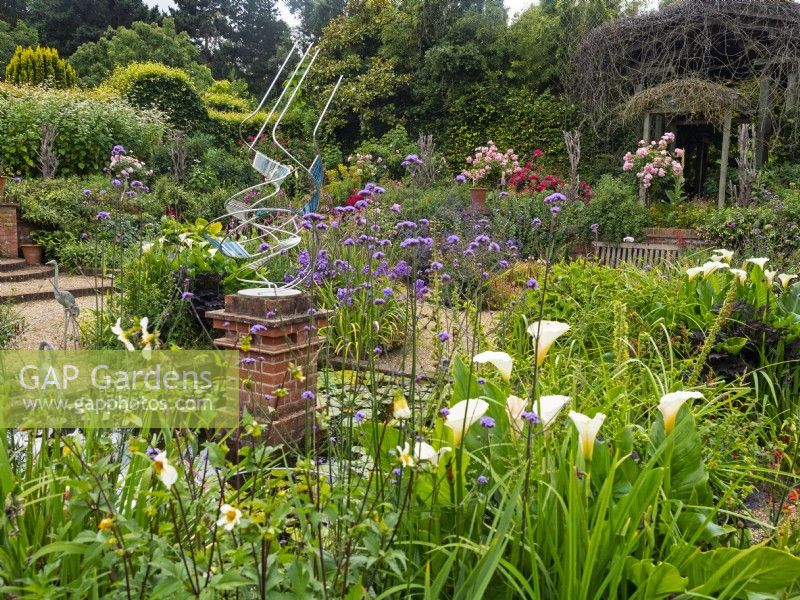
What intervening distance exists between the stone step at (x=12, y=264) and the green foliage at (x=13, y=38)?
64.6 feet

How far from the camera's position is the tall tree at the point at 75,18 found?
26.9 m

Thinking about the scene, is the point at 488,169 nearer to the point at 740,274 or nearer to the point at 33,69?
the point at 740,274

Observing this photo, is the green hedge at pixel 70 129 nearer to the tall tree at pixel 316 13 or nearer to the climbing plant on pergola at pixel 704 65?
the climbing plant on pergola at pixel 704 65

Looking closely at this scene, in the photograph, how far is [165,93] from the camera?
1438 centimetres

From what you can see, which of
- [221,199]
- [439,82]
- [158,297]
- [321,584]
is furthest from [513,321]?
[439,82]

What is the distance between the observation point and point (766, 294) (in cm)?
359

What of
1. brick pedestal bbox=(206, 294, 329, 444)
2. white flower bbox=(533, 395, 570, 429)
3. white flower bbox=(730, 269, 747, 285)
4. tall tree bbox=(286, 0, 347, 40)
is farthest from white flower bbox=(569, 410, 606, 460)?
tall tree bbox=(286, 0, 347, 40)

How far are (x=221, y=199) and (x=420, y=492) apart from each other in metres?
9.16

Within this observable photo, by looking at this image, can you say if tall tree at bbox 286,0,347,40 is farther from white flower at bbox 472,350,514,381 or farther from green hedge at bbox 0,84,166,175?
white flower at bbox 472,350,514,381

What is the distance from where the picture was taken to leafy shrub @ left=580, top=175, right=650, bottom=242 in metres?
8.88

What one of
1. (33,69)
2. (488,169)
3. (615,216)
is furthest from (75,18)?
(615,216)

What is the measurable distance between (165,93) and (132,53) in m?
10.5

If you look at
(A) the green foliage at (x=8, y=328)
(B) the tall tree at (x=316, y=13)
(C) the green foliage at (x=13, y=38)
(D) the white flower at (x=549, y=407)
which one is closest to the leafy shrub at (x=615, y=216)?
(A) the green foliage at (x=8, y=328)

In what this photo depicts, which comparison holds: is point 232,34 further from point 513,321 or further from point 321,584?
point 321,584
